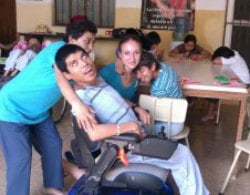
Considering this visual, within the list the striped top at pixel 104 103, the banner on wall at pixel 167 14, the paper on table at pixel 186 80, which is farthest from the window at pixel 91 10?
the striped top at pixel 104 103

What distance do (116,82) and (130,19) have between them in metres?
3.58

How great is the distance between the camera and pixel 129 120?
2029 millimetres

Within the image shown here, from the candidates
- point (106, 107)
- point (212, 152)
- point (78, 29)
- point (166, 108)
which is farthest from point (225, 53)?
point (106, 107)

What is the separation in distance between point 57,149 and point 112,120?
0.65 metres

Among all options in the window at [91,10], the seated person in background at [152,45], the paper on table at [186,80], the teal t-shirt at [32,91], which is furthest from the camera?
the window at [91,10]

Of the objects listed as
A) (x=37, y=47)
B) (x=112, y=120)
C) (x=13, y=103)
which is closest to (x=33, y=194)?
(x=13, y=103)

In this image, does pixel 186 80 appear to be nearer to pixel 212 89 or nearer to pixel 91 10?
pixel 212 89

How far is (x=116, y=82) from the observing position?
2.59 meters

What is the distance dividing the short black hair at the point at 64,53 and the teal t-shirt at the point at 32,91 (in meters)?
0.14

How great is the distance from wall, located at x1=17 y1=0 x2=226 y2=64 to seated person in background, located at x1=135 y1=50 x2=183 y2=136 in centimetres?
329

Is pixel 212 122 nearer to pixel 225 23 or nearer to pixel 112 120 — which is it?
pixel 225 23

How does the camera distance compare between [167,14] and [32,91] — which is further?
[167,14]

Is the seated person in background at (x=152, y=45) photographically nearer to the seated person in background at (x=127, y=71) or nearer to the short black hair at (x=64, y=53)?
the seated person in background at (x=127, y=71)

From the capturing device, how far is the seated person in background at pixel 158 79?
A: 2.49m
